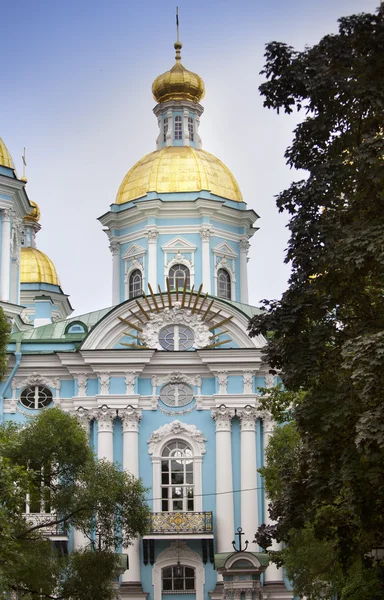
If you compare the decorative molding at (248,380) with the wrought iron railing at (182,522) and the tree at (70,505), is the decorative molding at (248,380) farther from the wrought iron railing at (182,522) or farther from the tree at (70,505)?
the tree at (70,505)

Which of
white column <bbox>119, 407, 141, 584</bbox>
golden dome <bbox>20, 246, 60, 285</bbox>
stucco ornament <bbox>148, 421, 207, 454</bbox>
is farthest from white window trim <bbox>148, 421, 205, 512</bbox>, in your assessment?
golden dome <bbox>20, 246, 60, 285</bbox>

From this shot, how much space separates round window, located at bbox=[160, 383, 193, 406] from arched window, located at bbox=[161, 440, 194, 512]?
3.58 ft

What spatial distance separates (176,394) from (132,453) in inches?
83.4

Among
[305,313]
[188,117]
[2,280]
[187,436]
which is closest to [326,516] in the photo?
[305,313]

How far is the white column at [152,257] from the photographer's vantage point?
37.9 meters

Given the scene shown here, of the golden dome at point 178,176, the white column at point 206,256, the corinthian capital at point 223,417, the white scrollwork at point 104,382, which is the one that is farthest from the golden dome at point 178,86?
the corinthian capital at point 223,417

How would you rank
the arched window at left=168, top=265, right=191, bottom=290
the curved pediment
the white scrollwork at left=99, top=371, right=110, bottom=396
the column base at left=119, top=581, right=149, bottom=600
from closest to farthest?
the column base at left=119, top=581, right=149, bottom=600, the white scrollwork at left=99, top=371, right=110, bottom=396, the curved pediment, the arched window at left=168, top=265, right=191, bottom=290

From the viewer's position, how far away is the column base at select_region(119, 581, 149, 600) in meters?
31.5

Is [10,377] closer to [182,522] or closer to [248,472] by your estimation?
[182,522]

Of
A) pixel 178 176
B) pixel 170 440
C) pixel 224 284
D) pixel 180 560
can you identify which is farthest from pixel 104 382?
pixel 178 176

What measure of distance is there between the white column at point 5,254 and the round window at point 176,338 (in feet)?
16.3

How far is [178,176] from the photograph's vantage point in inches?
1542

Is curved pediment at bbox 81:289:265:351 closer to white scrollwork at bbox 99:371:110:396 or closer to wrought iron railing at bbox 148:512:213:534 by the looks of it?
white scrollwork at bbox 99:371:110:396

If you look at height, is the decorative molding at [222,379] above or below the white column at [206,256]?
below
